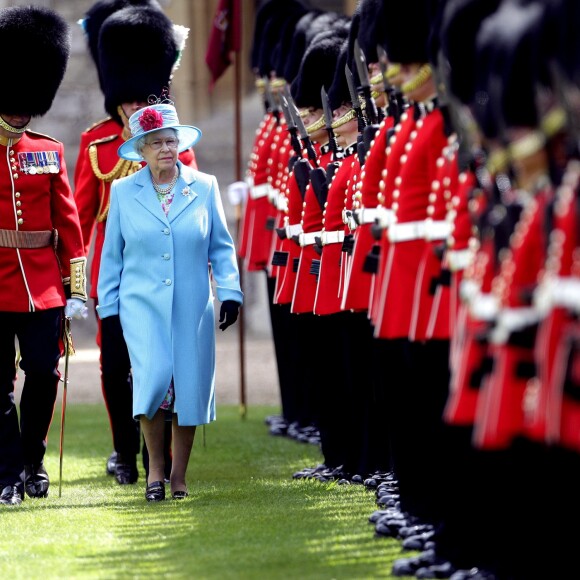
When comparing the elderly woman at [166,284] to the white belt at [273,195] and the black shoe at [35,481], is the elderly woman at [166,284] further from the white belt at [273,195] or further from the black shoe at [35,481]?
the white belt at [273,195]

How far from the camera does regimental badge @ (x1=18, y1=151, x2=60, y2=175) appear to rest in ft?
26.9

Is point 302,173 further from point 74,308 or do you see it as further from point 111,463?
point 111,463

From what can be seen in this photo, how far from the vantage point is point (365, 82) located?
7.36 metres

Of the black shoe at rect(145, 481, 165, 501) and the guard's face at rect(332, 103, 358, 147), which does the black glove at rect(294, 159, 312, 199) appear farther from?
the black shoe at rect(145, 481, 165, 501)

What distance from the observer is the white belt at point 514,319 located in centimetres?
478

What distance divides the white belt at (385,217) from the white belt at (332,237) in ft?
4.76

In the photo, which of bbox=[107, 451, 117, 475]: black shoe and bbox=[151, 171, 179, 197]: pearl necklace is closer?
bbox=[151, 171, 179, 197]: pearl necklace

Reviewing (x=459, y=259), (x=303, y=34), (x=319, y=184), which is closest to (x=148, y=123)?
(x=319, y=184)

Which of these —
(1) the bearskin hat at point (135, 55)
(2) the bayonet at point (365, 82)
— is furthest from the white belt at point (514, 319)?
(1) the bearskin hat at point (135, 55)

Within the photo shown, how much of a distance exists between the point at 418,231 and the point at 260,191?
17.5 feet

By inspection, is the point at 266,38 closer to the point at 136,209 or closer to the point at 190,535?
the point at 136,209

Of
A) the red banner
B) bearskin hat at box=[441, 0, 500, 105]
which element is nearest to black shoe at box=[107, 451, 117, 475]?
the red banner

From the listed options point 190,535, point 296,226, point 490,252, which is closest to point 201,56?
point 296,226

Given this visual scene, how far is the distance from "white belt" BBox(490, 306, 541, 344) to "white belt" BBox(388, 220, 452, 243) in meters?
1.15
